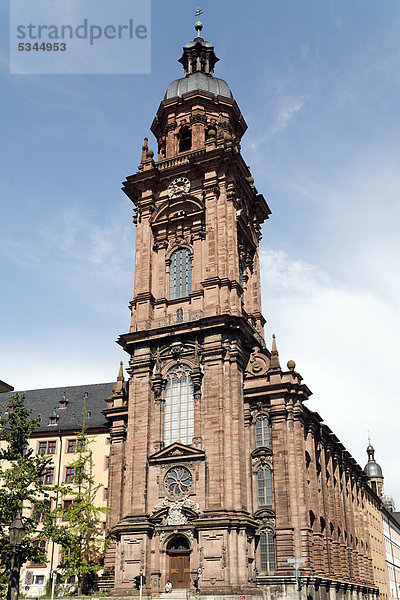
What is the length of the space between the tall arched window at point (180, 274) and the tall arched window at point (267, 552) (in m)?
19.1

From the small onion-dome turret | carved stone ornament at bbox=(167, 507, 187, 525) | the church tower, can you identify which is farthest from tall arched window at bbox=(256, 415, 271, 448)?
the small onion-dome turret

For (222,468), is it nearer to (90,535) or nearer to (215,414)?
(215,414)

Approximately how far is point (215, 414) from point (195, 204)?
18.2 meters

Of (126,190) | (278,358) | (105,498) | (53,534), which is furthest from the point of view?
(126,190)

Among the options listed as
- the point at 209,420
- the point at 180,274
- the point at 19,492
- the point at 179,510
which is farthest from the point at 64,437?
the point at 180,274

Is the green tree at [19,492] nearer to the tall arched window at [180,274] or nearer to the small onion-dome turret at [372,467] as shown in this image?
the tall arched window at [180,274]

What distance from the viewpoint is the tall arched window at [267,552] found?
42.8 metres

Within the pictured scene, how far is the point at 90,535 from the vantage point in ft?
164

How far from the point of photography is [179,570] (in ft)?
140

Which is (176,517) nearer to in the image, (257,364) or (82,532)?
(82,532)

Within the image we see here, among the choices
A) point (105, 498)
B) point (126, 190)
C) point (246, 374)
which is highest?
point (126, 190)

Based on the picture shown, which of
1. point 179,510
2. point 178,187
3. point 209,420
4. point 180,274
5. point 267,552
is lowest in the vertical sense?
point 267,552

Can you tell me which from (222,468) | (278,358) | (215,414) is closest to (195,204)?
(278,358)

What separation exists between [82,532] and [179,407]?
11.5 metres
